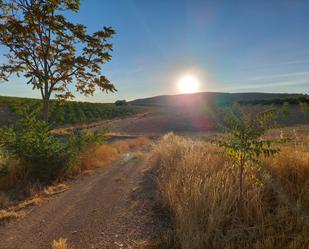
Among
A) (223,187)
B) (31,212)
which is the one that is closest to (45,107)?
(31,212)

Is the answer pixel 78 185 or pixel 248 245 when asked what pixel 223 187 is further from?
pixel 78 185

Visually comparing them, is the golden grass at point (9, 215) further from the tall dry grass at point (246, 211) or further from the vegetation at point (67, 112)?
the vegetation at point (67, 112)

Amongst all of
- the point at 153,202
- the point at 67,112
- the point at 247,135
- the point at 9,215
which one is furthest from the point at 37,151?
the point at 67,112

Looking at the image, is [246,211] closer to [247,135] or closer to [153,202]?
[247,135]

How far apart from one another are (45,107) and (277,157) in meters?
7.46

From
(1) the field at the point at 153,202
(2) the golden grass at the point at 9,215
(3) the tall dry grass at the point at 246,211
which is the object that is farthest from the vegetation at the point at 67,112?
(3) the tall dry grass at the point at 246,211

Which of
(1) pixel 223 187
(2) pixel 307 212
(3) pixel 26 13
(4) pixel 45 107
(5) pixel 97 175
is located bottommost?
(5) pixel 97 175

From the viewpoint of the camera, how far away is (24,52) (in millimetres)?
7910

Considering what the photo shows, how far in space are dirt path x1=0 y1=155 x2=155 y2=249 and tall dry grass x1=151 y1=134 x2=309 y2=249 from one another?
57 cm

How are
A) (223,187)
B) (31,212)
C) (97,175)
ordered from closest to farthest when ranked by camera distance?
1. (223,187)
2. (31,212)
3. (97,175)

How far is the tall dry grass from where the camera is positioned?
8.71 ft

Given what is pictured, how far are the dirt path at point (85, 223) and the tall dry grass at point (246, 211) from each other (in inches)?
22.6

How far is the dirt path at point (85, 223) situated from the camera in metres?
3.11

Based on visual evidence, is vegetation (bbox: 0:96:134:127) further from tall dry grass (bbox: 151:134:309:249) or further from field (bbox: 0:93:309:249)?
tall dry grass (bbox: 151:134:309:249)
